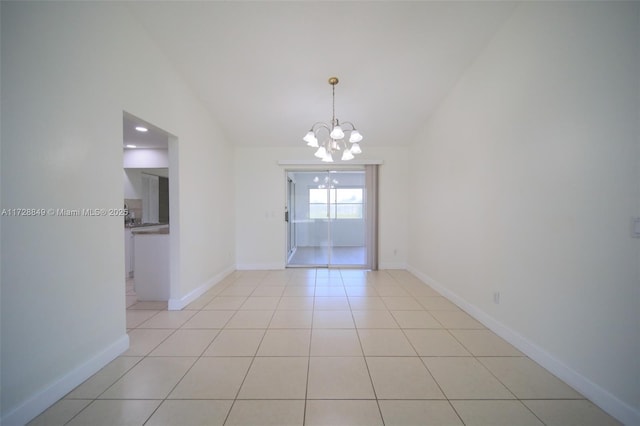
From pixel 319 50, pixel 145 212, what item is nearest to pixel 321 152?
pixel 319 50

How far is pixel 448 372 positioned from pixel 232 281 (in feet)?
11.0

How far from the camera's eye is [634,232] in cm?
128

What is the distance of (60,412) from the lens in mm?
1369

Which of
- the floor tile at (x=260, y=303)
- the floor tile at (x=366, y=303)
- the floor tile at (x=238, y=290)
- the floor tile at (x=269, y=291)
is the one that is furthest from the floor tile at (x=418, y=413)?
the floor tile at (x=238, y=290)

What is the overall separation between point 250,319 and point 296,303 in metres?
0.64

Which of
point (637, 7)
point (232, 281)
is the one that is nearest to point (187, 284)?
point (232, 281)

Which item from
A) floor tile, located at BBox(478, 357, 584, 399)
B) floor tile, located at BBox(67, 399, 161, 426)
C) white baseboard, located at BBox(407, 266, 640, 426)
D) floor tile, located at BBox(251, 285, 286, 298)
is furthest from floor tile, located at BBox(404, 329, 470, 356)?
floor tile, located at BBox(67, 399, 161, 426)

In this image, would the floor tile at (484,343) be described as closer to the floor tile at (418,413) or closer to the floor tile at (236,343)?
the floor tile at (418,413)

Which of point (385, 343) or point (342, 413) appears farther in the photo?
point (385, 343)

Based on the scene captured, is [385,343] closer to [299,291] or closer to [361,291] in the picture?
[361,291]

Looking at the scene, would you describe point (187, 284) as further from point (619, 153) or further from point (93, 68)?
point (619, 153)

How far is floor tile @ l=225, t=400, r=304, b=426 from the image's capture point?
4.27ft

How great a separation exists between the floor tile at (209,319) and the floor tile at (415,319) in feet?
6.34

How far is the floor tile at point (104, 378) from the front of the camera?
1.51 metres
